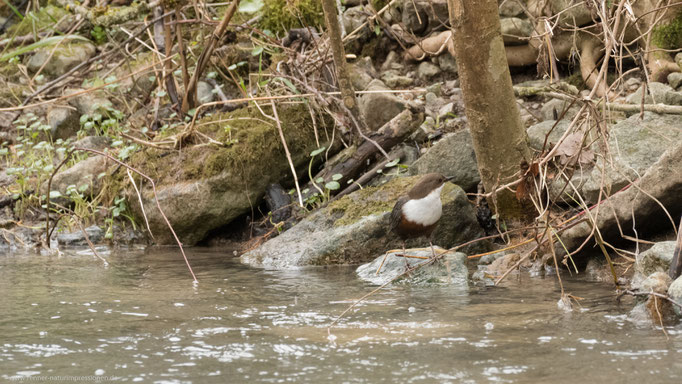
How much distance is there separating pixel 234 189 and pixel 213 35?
1.50 meters

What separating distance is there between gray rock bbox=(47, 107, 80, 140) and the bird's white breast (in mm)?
5310

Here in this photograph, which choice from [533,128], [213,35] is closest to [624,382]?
[533,128]

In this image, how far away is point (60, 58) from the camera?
A: 931cm

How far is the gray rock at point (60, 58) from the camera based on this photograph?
932 centimetres

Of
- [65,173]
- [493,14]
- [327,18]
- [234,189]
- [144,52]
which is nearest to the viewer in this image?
[493,14]

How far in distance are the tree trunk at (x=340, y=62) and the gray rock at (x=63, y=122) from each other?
12.2 feet

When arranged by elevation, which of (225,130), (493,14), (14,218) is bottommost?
(14,218)

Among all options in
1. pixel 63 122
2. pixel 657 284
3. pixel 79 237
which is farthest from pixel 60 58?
pixel 657 284

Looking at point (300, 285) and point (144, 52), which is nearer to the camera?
point (300, 285)

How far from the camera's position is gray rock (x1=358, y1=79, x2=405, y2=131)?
22.4 feet

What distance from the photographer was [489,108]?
4824 millimetres

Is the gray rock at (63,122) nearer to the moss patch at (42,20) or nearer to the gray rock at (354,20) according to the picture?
the moss patch at (42,20)

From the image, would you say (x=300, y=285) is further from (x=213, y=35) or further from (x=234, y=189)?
(x=213, y=35)

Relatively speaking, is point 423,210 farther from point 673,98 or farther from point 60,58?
point 60,58
